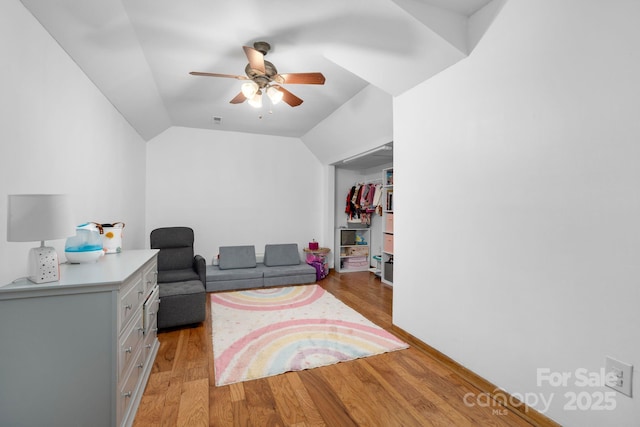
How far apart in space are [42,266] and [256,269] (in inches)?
131

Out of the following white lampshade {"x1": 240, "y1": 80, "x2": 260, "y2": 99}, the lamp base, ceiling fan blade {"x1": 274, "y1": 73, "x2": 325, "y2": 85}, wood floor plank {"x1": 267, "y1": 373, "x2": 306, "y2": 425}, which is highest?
ceiling fan blade {"x1": 274, "y1": 73, "x2": 325, "y2": 85}

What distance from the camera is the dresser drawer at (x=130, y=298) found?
60.0 inches

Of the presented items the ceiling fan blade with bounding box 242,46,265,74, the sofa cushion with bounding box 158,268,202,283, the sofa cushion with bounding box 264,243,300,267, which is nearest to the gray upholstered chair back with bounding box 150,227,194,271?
the sofa cushion with bounding box 158,268,202,283

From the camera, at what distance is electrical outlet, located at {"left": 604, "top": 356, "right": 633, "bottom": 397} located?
4.22 ft

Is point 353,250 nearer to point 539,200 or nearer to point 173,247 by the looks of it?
point 173,247

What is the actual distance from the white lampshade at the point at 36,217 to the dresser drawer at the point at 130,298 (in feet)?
1.41

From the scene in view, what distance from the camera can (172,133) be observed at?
4.71 meters

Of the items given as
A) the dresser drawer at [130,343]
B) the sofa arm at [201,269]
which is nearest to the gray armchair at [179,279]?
the sofa arm at [201,269]

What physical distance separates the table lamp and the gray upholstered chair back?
8.67 feet

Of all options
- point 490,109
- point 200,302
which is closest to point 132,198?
point 200,302

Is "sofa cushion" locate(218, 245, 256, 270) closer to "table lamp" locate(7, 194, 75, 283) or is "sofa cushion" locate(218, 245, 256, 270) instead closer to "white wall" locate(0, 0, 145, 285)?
"white wall" locate(0, 0, 145, 285)

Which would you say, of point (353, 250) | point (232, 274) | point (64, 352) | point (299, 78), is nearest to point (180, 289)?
point (232, 274)

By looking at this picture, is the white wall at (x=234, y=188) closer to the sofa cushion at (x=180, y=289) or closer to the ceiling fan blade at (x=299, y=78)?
the sofa cushion at (x=180, y=289)

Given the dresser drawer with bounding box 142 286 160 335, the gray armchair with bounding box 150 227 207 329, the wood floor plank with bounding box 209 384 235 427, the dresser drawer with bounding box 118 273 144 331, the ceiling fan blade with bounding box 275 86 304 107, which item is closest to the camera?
the dresser drawer with bounding box 118 273 144 331
